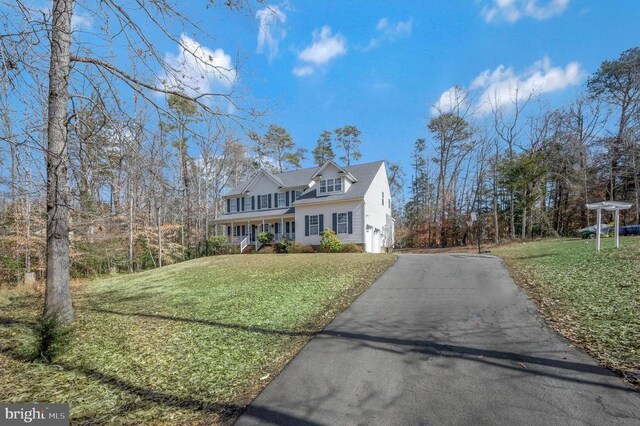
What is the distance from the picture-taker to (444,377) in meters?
3.47

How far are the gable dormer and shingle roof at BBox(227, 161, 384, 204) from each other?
34 cm

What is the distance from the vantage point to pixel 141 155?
4.86m

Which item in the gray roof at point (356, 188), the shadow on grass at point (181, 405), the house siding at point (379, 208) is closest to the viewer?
the shadow on grass at point (181, 405)

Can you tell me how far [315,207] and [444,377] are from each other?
17660 millimetres

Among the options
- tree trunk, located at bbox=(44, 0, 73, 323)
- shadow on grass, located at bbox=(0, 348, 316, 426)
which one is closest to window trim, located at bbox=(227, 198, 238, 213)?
tree trunk, located at bbox=(44, 0, 73, 323)

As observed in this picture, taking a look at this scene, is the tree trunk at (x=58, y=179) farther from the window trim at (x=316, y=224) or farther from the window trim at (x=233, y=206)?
the window trim at (x=233, y=206)

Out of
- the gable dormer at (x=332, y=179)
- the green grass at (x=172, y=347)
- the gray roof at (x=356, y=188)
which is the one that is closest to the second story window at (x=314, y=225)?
the gray roof at (x=356, y=188)

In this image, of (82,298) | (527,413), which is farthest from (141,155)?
(82,298)

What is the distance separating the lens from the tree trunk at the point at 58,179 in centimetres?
448

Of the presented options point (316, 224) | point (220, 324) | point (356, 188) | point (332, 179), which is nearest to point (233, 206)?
point (316, 224)

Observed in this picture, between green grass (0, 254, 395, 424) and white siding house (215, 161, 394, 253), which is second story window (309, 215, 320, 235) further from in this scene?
green grass (0, 254, 395, 424)

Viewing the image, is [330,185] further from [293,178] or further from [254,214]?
[254,214]

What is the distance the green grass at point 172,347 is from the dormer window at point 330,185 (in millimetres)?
12040

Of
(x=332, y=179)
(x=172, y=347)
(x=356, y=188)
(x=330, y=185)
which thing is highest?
(x=332, y=179)
